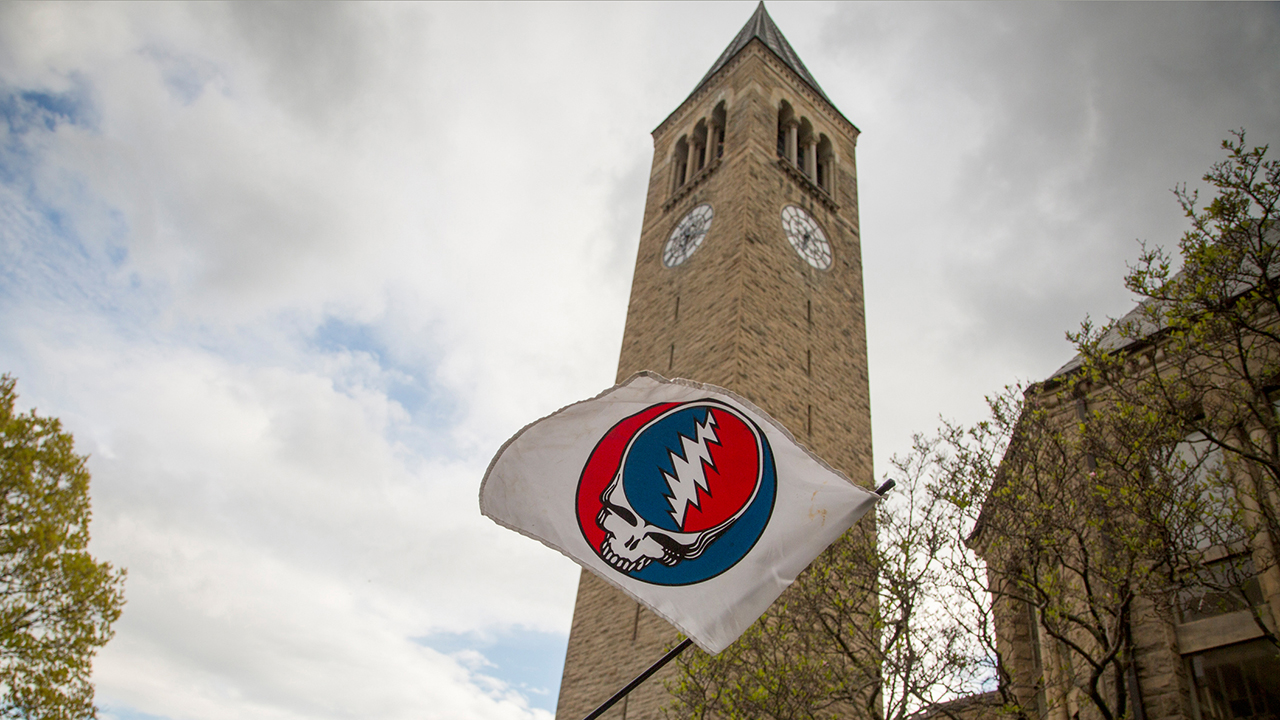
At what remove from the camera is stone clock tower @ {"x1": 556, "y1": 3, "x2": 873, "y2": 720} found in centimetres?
1788

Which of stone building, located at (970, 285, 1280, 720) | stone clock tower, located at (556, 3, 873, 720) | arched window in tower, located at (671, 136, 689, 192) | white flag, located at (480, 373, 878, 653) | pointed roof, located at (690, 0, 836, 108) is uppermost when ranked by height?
pointed roof, located at (690, 0, 836, 108)

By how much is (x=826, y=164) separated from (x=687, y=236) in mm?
8243

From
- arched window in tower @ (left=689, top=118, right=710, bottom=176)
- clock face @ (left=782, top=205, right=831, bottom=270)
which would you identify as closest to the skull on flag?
clock face @ (left=782, top=205, right=831, bottom=270)

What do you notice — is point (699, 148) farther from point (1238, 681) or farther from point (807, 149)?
point (1238, 681)

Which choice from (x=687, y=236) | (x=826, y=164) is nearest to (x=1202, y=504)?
(x=687, y=236)

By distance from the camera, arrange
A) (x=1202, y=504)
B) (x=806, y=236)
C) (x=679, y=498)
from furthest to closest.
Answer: (x=806, y=236) → (x=1202, y=504) → (x=679, y=498)

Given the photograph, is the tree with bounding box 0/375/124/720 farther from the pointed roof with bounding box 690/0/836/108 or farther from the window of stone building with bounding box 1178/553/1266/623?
the pointed roof with bounding box 690/0/836/108

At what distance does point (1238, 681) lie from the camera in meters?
9.92

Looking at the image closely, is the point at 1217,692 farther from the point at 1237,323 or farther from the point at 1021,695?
the point at 1237,323

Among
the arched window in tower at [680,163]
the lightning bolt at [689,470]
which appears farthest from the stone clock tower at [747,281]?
the lightning bolt at [689,470]

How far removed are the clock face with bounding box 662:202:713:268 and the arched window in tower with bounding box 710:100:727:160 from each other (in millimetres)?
3519

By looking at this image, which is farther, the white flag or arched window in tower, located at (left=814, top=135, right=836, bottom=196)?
arched window in tower, located at (left=814, top=135, right=836, bottom=196)

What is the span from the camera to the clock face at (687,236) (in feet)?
81.5

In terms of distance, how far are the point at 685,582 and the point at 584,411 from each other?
1.57m
